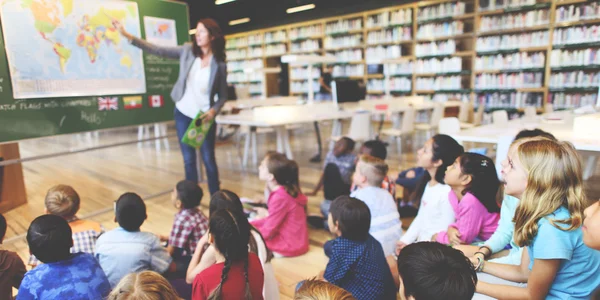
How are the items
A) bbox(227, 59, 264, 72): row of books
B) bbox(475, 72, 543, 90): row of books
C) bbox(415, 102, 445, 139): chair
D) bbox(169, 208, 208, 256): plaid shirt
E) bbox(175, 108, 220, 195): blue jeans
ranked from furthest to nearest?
bbox(227, 59, 264, 72): row of books < bbox(475, 72, 543, 90): row of books < bbox(415, 102, 445, 139): chair < bbox(175, 108, 220, 195): blue jeans < bbox(169, 208, 208, 256): plaid shirt

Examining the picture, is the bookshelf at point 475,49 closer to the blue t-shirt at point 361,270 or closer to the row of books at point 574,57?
the row of books at point 574,57

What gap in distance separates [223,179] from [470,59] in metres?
5.69

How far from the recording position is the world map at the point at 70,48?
2.66 meters

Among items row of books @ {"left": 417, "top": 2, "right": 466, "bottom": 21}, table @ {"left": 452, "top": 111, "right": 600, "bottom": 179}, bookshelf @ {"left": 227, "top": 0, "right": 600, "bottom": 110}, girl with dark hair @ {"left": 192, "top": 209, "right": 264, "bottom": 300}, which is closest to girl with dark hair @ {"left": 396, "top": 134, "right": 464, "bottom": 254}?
table @ {"left": 452, "top": 111, "right": 600, "bottom": 179}

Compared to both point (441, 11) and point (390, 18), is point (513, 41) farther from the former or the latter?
point (390, 18)

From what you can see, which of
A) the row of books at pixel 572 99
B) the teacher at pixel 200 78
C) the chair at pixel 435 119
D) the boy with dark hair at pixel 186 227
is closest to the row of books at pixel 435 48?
the row of books at pixel 572 99

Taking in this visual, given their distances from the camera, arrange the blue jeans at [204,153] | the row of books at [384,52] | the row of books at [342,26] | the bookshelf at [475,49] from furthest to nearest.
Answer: the row of books at [342,26] < the row of books at [384,52] < the bookshelf at [475,49] < the blue jeans at [204,153]

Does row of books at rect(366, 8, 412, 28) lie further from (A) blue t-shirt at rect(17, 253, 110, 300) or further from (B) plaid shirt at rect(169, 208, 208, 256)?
(A) blue t-shirt at rect(17, 253, 110, 300)

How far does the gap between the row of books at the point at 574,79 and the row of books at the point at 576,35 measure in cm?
51

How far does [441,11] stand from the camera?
25.4 feet

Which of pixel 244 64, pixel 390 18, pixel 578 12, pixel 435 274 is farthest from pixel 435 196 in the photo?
pixel 244 64

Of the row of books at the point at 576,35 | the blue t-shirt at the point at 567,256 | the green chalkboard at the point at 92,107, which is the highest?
the row of books at the point at 576,35

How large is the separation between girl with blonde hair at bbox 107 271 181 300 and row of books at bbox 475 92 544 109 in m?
7.48

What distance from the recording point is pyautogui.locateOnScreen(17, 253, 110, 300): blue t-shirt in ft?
4.25
